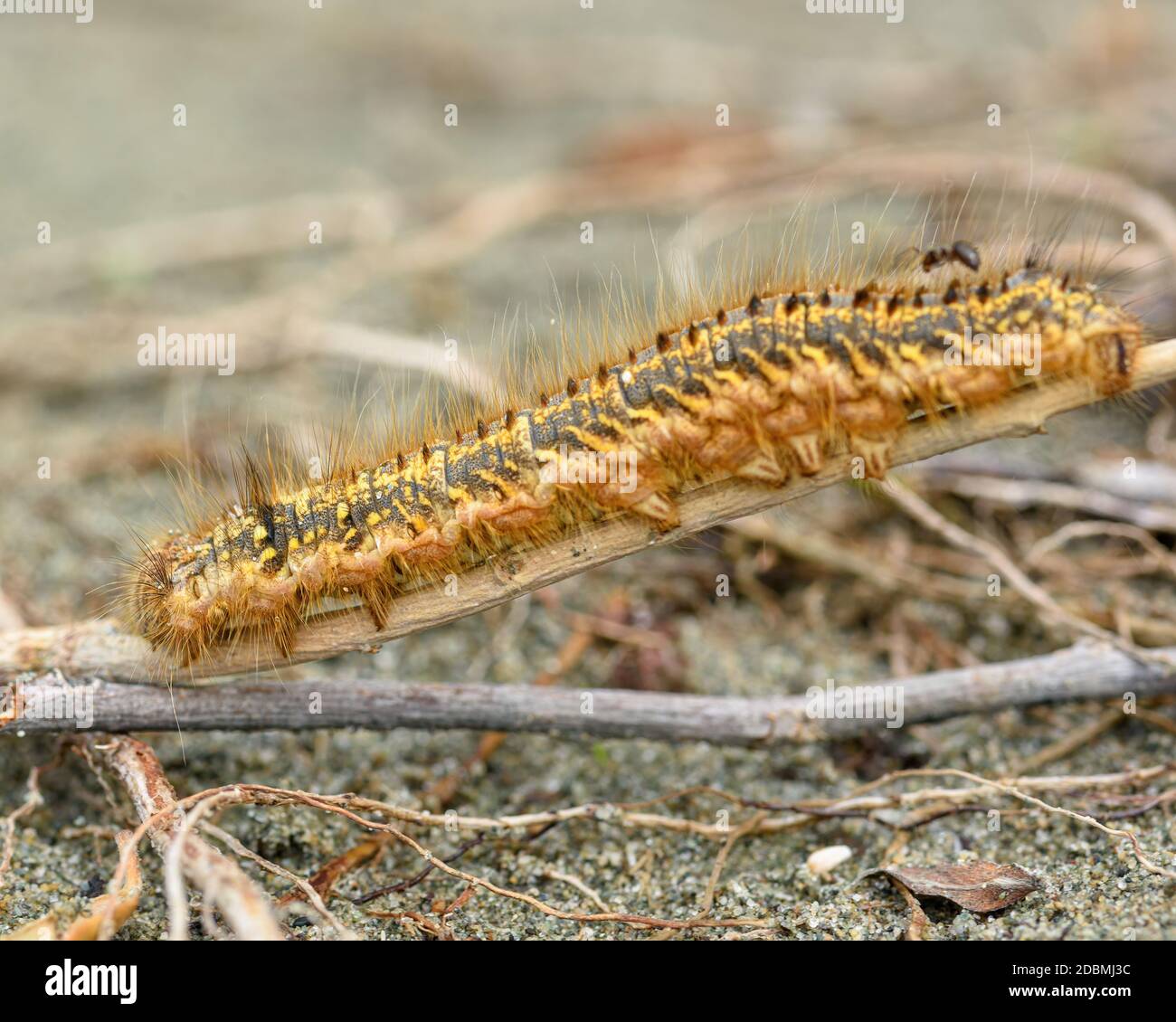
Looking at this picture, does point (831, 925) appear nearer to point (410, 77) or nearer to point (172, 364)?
point (172, 364)

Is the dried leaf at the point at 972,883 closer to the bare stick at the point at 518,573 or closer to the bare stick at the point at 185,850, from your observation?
the bare stick at the point at 518,573

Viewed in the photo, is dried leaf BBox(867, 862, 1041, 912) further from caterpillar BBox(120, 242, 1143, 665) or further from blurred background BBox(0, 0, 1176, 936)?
caterpillar BBox(120, 242, 1143, 665)

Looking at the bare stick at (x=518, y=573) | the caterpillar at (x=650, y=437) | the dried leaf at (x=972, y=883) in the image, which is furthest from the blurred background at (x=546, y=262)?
the caterpillar at (x=650, y=437)

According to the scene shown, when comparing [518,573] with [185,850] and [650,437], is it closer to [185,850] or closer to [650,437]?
[650,437]

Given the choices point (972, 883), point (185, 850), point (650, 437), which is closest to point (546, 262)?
point (650, 437)

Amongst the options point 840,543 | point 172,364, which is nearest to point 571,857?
point 840,543

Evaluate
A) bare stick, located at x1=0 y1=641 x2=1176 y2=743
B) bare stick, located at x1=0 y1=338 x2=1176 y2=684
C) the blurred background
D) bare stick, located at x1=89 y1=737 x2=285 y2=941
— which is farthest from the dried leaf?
bare stick, located at x1=89 y1=737 x2=285 y2=941
